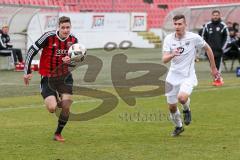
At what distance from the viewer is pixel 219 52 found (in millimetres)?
21922

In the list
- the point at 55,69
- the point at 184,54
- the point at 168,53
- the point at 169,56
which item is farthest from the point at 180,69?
the point at 55,69

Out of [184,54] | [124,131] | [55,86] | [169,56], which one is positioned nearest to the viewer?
[169,56]

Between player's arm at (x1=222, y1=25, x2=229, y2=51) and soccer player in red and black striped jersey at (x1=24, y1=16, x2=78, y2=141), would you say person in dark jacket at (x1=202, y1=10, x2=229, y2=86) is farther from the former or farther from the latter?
soccer player in red and black striped jersey at (x1=24, y1=16, x2=78, y2=141)

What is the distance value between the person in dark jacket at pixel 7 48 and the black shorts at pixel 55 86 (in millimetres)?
14738

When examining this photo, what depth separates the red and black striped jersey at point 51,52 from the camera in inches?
424

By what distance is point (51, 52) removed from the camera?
10.8 meters

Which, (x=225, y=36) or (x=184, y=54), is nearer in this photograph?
(x=184, y=54)

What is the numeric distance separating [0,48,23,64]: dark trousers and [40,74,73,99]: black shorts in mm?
15029

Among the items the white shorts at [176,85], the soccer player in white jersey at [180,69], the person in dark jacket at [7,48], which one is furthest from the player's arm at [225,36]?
the white shorts at [176,85]

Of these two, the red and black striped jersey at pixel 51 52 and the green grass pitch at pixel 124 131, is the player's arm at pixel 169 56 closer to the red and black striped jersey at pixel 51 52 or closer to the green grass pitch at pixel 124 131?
the green grass pitch at pixel 124 131

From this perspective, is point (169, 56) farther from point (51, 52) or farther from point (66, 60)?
point (51, 52)

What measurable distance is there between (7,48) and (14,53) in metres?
0.33

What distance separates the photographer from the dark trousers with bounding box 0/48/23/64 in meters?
25.6

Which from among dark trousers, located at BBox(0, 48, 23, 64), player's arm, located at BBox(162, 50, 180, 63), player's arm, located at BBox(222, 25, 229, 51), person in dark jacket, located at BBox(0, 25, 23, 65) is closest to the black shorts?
player's arm, located at BBox(162, 50, 180, 63)
